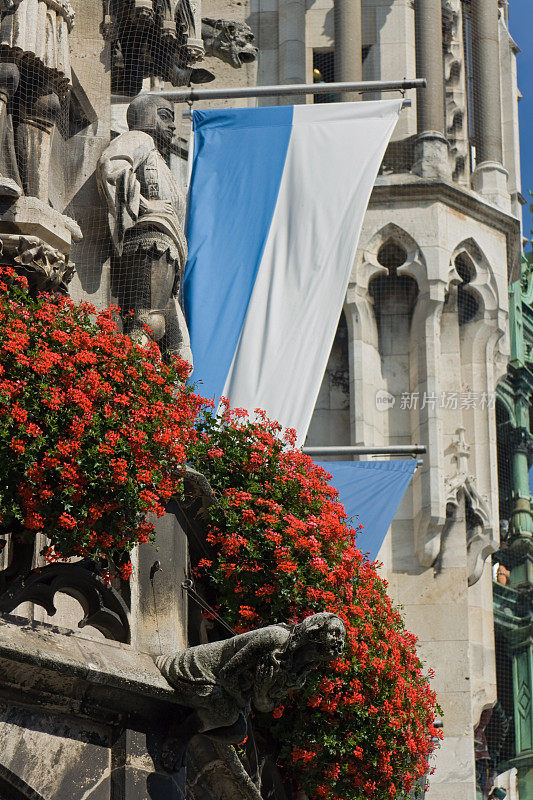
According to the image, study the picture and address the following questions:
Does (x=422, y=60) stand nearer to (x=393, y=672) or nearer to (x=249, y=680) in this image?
(x=393, y=672)

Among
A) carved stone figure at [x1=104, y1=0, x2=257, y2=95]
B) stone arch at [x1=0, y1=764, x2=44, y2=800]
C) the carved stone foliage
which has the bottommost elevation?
stone arch at [x1=0, y1=764, x2=44, y2=800]

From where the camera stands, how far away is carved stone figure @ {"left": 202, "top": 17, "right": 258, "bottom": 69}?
21.4 metres

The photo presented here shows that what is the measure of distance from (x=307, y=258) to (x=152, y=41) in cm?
267

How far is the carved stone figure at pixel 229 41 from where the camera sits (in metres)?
21.4

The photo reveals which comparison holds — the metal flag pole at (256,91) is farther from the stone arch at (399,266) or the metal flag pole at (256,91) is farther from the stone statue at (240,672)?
the stone arch at (399,266)

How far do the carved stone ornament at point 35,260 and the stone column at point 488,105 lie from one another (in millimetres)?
15869

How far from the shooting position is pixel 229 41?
21.4 meters

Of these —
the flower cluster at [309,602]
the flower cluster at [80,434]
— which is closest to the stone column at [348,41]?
the flower cluster at [309,602]

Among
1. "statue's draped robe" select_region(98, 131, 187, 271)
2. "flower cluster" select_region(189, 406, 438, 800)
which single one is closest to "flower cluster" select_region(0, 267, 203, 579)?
"flower cluster" select_region(189, 406, 438, 800)

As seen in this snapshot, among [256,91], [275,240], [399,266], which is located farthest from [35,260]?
[399,266]

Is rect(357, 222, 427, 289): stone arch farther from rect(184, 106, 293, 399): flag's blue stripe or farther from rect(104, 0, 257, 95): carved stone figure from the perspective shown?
rect(104, 0, 257, 95): carved stone figure

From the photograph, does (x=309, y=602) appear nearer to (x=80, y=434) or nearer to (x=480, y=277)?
(x=80, y=434)

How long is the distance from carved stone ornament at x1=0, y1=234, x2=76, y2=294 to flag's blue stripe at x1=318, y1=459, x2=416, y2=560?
5.19m

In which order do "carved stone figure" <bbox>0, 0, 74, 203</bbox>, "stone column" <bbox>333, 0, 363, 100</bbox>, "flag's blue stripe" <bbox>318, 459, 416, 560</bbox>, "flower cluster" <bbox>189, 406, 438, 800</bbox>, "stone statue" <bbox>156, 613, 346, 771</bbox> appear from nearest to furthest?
"stone statue" <bbox>156, 613, 346, 771</bbox>, "flower cluster" <bbox>189, 406, 438, 800</bbox>, "carved stone figure" <bbox>0, 0, 74, 203</bbox>, "flag's blue stripe" <bbox>318, 459, 416, 560</bbox>, "stone column" <bbox>333, 0, 363, 100</bbox>
